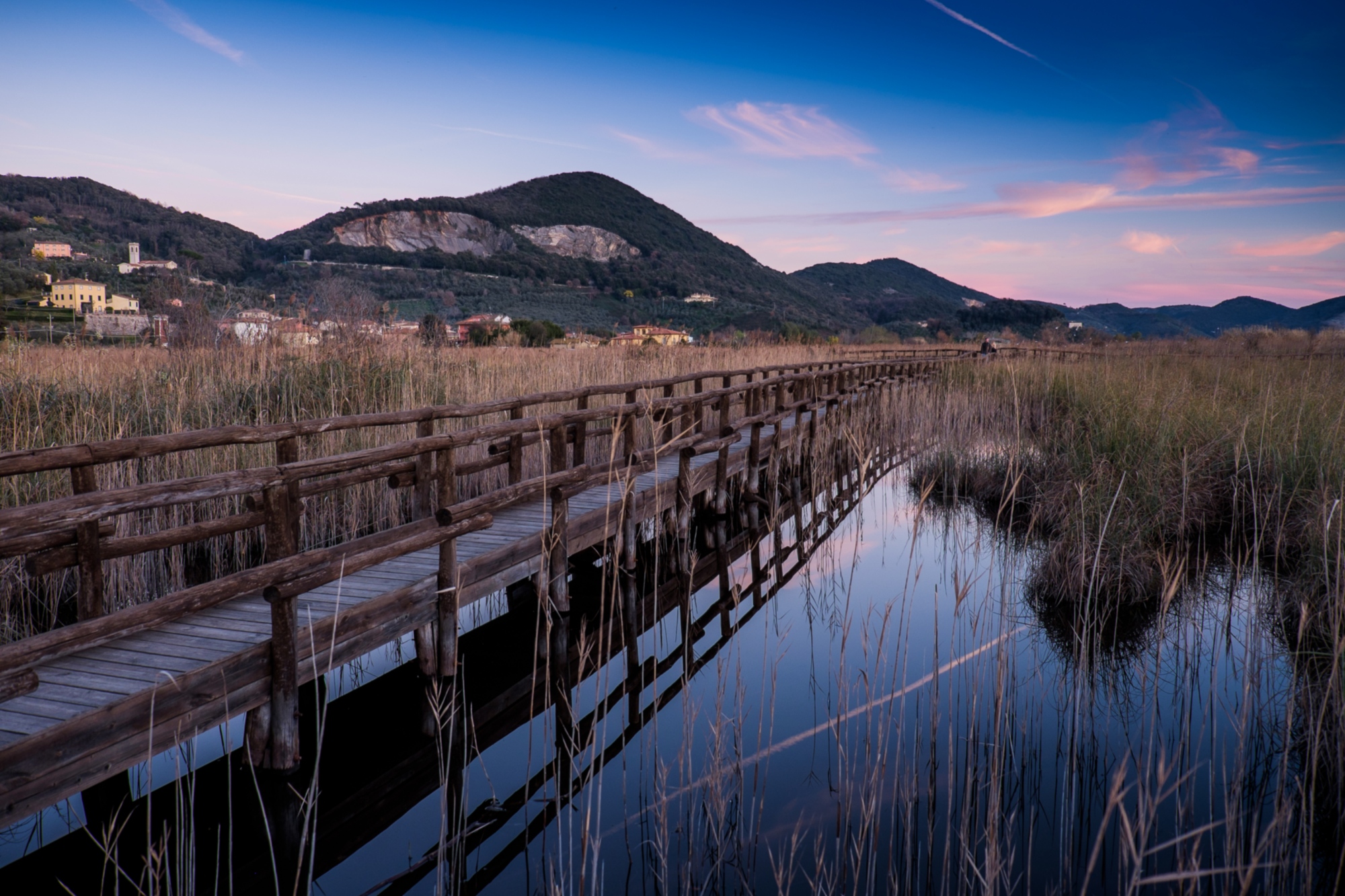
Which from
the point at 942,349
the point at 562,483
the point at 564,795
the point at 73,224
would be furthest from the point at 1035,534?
the point at 73,224

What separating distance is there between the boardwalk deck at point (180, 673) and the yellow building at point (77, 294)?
14697 mm

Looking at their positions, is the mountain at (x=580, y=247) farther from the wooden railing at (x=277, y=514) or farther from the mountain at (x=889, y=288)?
the wooden railing at (x=277, y=514)

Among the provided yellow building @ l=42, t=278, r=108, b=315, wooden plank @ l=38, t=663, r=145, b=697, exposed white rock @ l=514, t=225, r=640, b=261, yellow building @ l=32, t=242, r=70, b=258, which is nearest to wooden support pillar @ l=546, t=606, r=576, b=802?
wooden plank @ l=38, t=663, r=145, b=697

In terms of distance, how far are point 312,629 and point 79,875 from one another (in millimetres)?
1208

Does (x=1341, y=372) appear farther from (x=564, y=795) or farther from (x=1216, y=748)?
(x=564, y=795)

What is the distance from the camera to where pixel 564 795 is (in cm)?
382

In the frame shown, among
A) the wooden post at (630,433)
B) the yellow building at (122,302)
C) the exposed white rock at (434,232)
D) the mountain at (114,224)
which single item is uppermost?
the exposed white rock at (434,232)

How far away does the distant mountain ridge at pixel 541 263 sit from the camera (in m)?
37.8

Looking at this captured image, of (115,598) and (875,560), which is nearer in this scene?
(115,598)

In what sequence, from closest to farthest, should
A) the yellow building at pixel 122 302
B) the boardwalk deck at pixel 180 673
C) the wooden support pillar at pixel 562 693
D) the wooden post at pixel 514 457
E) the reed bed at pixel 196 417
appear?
the boardwalk deck at pixel 180 673, the wooden support pillar at pixel 562 693, the reed bed at pixel 196 417, the wooden post at pixel 514 457, the yellow building at pixel 122 302

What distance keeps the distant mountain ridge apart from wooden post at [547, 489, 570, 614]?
7.57 m

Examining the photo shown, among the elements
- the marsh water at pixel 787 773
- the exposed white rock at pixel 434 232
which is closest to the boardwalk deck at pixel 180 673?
the marsh water at pixel 787 773

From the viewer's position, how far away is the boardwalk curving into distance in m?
2.82

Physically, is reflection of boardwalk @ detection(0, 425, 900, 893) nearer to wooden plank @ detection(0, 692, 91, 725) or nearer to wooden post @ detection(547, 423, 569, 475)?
wooden plank @ detection(0, 692, 91, 725)
